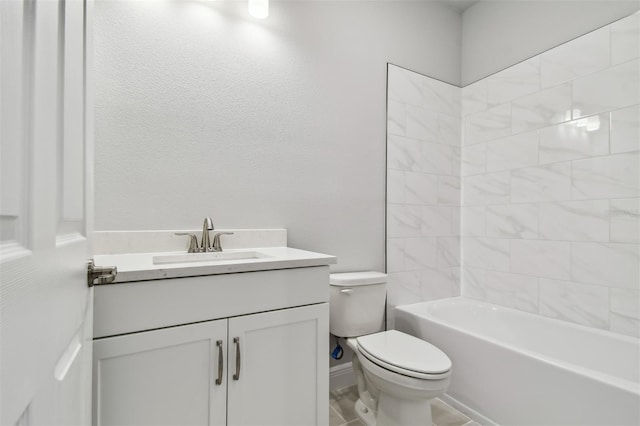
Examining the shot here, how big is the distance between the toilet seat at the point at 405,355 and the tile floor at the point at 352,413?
419 millimetres

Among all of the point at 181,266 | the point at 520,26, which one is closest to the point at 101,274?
the point at 181,266

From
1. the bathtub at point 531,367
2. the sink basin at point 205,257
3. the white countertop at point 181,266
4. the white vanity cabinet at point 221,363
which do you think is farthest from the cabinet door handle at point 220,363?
the bathtub at point 531,367

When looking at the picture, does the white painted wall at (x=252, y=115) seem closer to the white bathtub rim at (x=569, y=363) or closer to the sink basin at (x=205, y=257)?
the sink basin at (x=205, y=257)

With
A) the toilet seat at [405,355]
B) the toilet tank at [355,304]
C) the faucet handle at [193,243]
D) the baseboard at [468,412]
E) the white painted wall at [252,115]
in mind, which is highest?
the white painted wall at [252,115]

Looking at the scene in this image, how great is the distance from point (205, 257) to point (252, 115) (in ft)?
2.59

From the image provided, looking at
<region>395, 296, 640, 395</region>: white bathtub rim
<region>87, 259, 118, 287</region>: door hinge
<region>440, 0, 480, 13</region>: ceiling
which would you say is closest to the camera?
<region>87, 259, 118, 287</region>: door hinge

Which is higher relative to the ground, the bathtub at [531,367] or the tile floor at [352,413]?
the bathtub at [531,367]

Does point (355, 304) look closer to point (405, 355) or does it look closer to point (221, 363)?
point (405, 355)

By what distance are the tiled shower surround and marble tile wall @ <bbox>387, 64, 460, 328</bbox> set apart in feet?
0.04

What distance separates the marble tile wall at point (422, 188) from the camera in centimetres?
211

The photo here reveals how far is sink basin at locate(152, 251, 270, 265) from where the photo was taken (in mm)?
1284

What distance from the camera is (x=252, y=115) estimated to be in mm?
1652

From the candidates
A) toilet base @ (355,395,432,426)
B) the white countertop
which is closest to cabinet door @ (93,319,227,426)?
the white countertop

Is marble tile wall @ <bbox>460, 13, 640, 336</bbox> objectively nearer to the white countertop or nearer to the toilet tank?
the toilet tank
